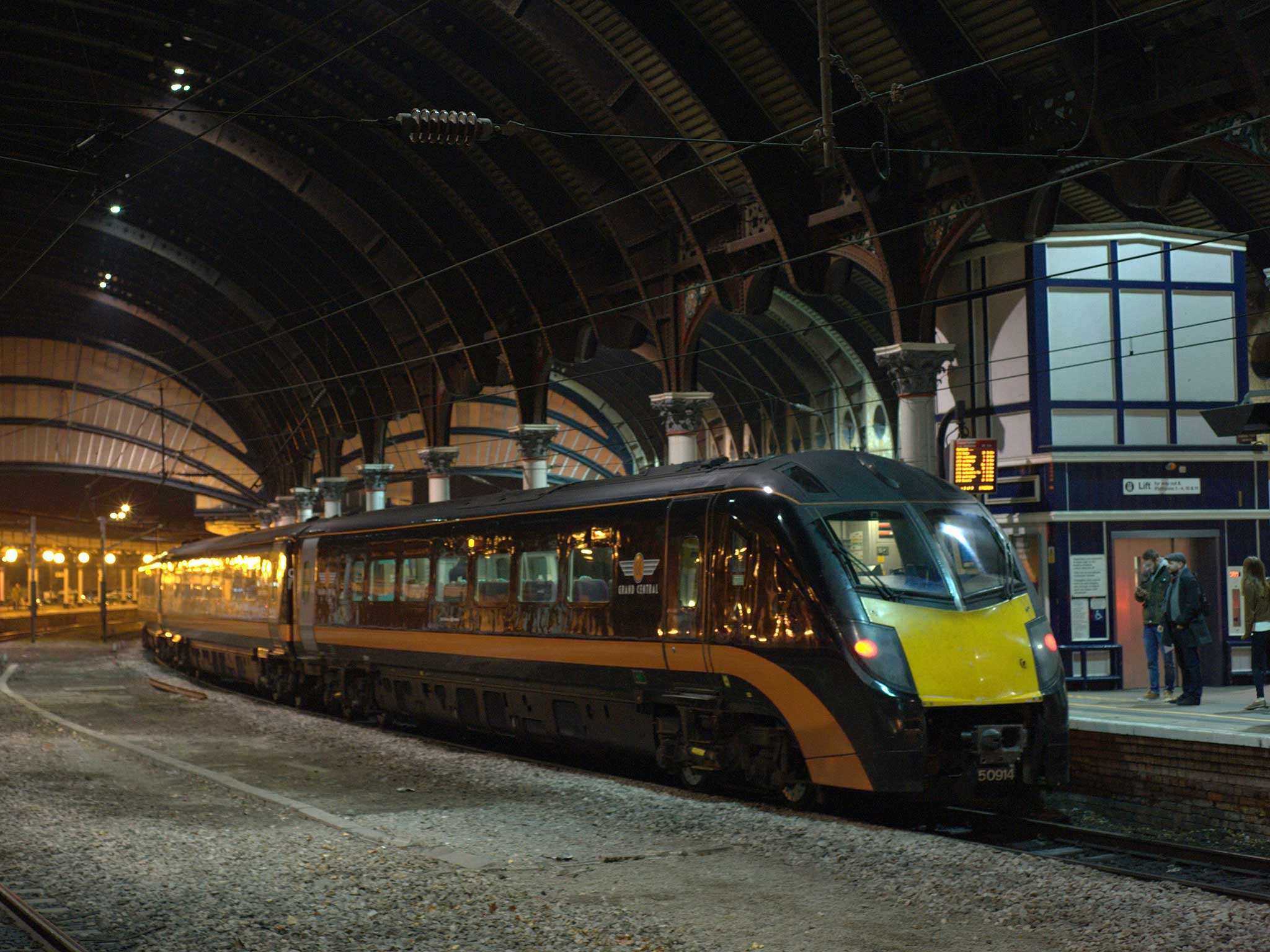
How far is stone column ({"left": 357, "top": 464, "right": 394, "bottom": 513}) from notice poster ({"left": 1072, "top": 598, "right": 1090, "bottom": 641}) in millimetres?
21609

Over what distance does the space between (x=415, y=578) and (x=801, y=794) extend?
801 centimetres

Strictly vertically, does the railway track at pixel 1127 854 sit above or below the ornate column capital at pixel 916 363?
below

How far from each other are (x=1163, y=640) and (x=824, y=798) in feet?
17.8

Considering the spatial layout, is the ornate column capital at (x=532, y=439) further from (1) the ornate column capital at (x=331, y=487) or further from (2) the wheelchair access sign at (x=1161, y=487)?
(1) the ornate column capital at (x=331, y=487)

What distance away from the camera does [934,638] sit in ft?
36.4

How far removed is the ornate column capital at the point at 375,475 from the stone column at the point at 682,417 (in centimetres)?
1440

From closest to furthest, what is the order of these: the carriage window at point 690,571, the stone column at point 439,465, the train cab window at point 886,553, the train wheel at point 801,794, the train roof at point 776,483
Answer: the train cab window at point 886,553
the train wheel at point 801,794
the train roof at point 776,483
the carriage window at point 690,571
the stone column at point 439,465

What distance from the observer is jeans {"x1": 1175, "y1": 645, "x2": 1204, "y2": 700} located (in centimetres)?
1472

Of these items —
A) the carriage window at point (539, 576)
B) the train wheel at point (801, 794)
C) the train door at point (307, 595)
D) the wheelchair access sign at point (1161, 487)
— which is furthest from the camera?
the train door at point (307, 595)

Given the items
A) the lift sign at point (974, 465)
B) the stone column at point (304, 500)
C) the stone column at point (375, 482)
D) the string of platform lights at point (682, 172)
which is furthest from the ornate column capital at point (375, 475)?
the lift sign at point (974, 465)

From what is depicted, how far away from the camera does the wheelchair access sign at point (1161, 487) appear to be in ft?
60.1

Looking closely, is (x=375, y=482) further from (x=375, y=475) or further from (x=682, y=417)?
(x=682, y=417)

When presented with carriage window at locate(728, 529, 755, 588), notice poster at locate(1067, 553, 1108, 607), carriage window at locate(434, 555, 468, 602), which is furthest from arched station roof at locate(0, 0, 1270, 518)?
carriage window at locate(434, 555, 468, 602)

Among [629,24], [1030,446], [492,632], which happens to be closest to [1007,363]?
[1030,446]
